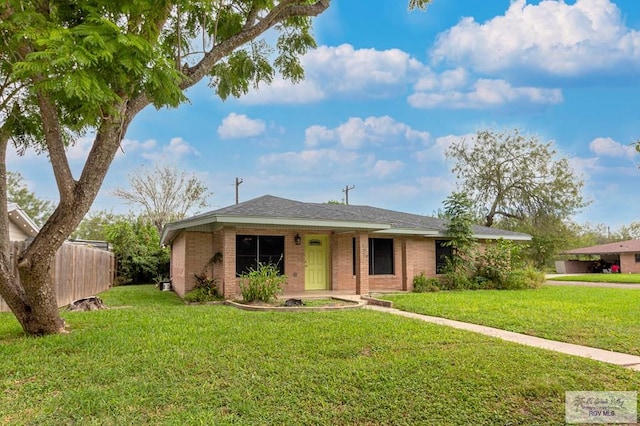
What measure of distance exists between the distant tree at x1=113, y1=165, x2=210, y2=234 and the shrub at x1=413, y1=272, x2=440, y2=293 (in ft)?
76.2

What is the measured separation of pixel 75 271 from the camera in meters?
13.0

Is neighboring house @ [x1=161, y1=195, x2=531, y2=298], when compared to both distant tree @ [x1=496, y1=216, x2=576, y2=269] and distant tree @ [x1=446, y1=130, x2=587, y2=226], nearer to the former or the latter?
distant tree @ [x1=496, y1=216, x2=576, y2=269]

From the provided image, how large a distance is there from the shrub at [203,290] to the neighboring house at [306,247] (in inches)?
7.6

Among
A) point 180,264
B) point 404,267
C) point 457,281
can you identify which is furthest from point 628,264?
point 180,264

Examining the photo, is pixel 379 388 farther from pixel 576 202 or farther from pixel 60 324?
pixel 576 202

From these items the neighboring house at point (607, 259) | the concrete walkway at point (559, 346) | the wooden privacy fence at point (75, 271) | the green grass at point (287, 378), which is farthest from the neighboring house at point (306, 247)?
the neighboring house at point (607, 259)

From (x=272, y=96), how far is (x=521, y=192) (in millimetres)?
23458

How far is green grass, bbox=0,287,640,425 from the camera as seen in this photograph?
13.5 feet

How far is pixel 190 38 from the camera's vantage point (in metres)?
9.42

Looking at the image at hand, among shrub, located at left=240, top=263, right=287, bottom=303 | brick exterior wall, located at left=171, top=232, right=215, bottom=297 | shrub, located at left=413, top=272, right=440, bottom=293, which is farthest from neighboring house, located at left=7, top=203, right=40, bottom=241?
shrub, located at left=413, top=272, right=440, bottom=293

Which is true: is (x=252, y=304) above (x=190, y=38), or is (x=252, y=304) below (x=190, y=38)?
below

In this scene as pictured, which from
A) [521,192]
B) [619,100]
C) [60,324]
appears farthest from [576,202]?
[60,324]

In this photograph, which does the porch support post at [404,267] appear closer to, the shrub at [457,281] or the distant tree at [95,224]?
the shrub at [457,281]

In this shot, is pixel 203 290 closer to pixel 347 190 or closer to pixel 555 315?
pixel 555 315
